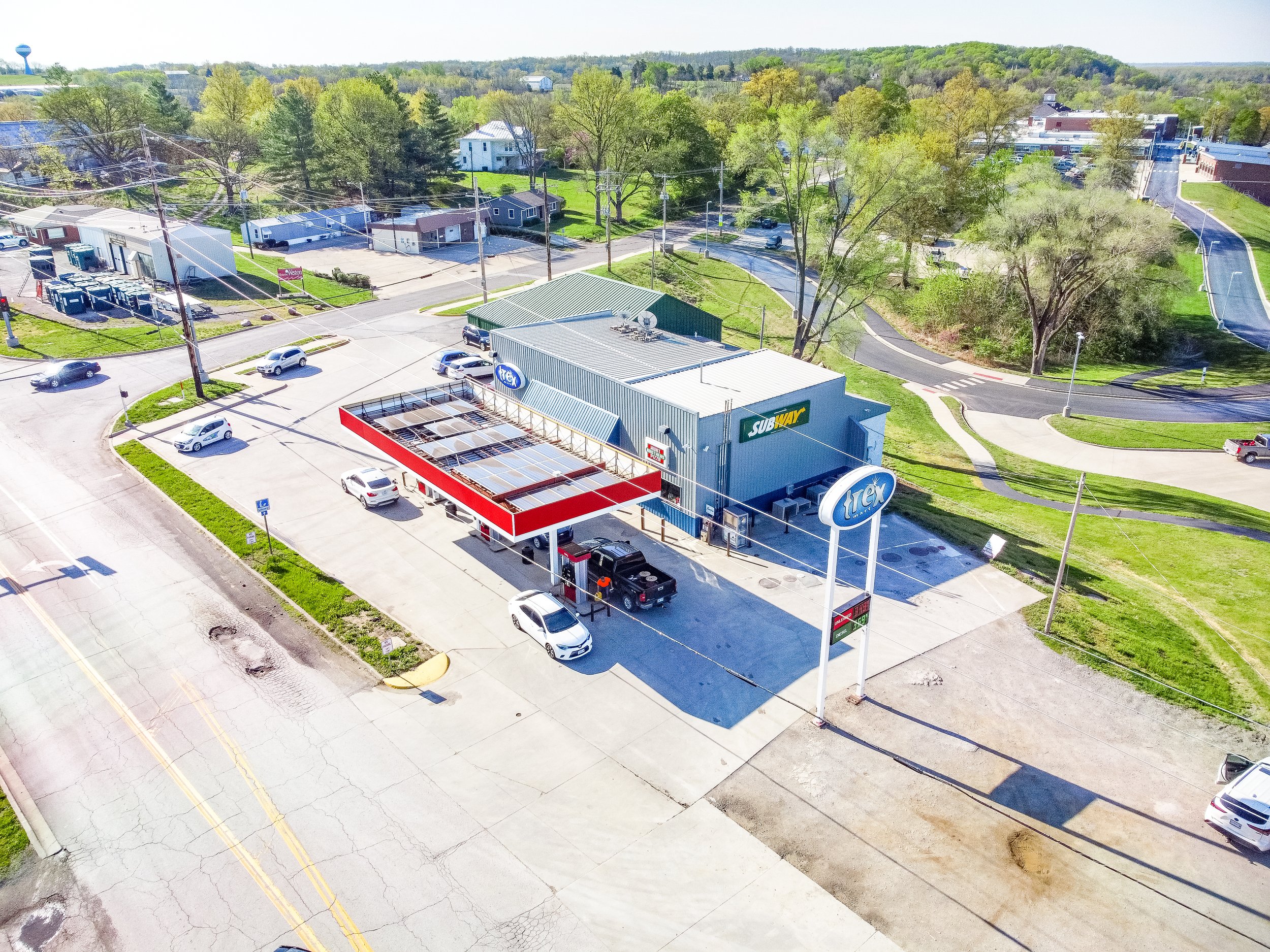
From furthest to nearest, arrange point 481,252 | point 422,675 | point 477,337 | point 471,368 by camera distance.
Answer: point 477,337
point 471,368
point 481,252
point 422,675

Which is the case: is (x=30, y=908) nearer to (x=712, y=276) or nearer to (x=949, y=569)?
(x=949, y=569)

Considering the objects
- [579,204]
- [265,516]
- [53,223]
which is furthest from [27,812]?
[579,204]

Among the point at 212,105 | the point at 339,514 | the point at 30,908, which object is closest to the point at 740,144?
the point at 339,514

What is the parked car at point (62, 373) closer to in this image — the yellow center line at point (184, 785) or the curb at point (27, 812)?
the yellow center line at point (184, 785)

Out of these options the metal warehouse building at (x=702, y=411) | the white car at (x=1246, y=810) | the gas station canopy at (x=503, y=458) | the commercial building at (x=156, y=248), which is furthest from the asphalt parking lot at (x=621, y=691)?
the commercial building at (x=156, y=248)

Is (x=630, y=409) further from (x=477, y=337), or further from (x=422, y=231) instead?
(x=422, y=231)

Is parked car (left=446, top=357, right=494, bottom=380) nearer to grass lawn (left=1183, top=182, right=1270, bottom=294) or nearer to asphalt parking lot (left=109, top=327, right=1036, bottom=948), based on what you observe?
asphalt parking lot (left=109, top=327, right=1036, bottom=948)
